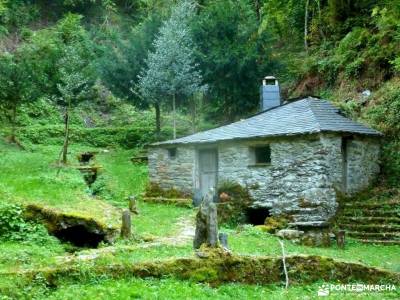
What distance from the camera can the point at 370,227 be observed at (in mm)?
16562

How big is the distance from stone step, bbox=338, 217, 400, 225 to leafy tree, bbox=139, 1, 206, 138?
10785mm

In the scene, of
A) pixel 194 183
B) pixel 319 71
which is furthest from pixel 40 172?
pixel 319 71

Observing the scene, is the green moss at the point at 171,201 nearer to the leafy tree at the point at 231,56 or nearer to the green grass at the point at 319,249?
the green grass at the point at 319,249

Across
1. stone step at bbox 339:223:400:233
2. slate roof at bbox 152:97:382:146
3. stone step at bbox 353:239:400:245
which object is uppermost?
slate roof at bbox 152:97:382:146

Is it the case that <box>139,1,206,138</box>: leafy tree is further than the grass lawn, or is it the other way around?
<box>139,1,206,138</box>: leafy tree

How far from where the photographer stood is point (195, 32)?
27547mm

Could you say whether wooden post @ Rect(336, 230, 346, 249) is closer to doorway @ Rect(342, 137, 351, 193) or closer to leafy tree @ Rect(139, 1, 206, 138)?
doorway @ Rect(342, 137, 351, 193)

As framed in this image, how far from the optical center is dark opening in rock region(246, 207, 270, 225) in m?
18.8

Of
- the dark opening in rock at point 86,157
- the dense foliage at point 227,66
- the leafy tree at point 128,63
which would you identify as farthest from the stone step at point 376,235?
the leafy tree at point 128,63

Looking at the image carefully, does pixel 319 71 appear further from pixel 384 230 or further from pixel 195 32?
pixel 384 230

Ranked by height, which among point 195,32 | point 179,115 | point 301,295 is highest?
point 195,32

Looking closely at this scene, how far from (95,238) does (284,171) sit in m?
7.70

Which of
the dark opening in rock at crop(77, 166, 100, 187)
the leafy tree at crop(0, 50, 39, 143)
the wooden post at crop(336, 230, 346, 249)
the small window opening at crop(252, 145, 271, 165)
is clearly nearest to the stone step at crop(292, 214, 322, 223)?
the wooden post at crop(336, 230, 346, 249)

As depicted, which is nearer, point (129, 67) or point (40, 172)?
point (40, 172)
